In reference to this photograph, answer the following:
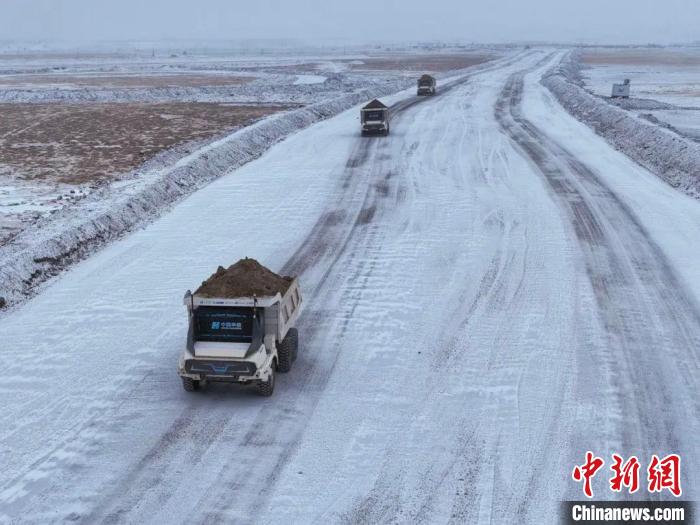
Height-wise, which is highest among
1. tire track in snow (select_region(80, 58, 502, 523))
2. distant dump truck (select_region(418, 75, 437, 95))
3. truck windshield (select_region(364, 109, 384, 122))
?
distant dump truck (select_region(418, 75, 437, 95))

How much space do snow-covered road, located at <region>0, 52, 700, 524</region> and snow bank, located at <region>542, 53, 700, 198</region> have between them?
341 centimetres

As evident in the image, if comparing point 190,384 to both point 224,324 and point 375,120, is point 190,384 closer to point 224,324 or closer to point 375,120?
point 224,324

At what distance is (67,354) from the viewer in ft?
42.2

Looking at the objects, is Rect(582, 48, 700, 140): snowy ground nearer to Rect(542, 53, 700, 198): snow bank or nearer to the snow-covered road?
Rect(542, 53, 700, 198): snow bank

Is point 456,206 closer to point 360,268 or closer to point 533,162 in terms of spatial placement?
point 360,268

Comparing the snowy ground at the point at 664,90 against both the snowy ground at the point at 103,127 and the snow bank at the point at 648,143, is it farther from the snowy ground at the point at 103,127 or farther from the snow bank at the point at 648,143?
the snowy ground at the point at 103,127

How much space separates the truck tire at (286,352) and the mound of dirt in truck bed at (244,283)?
0.82 metres

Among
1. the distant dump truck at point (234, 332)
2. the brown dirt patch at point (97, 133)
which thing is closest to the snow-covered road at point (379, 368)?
the distant dump truck at point (234, 332)

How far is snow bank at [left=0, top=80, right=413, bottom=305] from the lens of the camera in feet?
55.2

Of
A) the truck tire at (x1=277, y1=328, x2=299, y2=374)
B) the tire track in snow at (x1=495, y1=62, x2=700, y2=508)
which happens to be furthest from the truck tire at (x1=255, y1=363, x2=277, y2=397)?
the tire track in snow at (x1=495, y1=62, x2=700, y2=508)

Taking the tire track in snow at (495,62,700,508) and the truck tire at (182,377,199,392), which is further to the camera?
the truck tire at (182,377,199,392)

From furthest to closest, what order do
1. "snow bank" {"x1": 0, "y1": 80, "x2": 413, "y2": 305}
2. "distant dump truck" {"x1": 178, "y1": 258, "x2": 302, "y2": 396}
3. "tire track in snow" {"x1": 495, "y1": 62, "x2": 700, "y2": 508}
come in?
"snow bank" {"x1": 0, "y1": 80, "x2": 413, "y2": 305} → "distant dump truck" {"x1": 178, "y1": 258, "x2": 302, "y2": 396} → "tire track in snow" {"x1": 495, "y1": 62, "x2": 700, "y2": 508}

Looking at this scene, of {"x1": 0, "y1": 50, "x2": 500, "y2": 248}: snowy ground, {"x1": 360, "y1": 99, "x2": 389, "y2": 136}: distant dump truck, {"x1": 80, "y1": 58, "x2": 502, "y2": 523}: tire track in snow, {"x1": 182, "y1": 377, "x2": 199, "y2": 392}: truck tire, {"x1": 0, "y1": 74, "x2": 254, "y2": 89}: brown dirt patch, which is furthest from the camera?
{"x1": 0, "y1": 74, "x2": 254, "y2": 89}: brown dirt patch

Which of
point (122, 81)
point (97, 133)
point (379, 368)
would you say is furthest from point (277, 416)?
point (122, 81)
